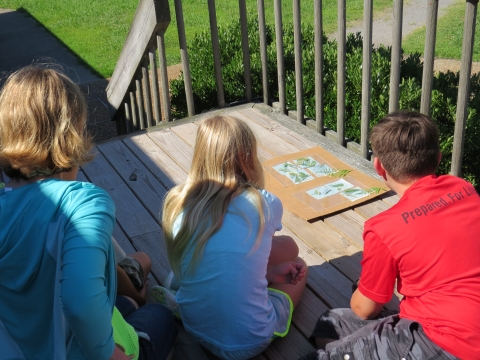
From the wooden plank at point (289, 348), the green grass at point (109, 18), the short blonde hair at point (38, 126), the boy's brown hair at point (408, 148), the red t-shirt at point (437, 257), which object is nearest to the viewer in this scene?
the short blonde hair at point (38, 126)

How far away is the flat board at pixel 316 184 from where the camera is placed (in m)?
3.15

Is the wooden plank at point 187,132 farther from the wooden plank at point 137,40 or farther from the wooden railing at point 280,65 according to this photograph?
the wooden plank at point 137,40

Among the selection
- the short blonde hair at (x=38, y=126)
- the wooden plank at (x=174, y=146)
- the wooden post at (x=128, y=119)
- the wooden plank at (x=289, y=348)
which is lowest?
the wooden post at (x=128, y=119)

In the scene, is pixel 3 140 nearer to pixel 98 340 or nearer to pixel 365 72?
pixel 98 340

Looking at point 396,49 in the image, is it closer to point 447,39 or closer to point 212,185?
point 212,185

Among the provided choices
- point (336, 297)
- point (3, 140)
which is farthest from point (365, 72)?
point (3, 140)

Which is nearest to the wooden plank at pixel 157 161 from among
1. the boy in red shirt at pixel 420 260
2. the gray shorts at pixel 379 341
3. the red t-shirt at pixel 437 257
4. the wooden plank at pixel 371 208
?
the wooden plank at pixel 371 208

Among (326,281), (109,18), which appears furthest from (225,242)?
(109,18)

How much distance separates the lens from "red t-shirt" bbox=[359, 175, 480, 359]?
175cm

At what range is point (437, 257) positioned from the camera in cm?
176

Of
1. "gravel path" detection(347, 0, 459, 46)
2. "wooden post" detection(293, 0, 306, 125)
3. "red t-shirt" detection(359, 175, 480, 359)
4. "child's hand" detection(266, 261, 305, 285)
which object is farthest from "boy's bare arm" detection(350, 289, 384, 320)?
"gravel path" detection(347, 0, 459, 46)

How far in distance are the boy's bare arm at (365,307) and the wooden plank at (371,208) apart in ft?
3.22

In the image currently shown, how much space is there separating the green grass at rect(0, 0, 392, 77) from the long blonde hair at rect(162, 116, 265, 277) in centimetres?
645

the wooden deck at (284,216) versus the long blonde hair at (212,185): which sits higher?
the long blonde hair at (212,185)
